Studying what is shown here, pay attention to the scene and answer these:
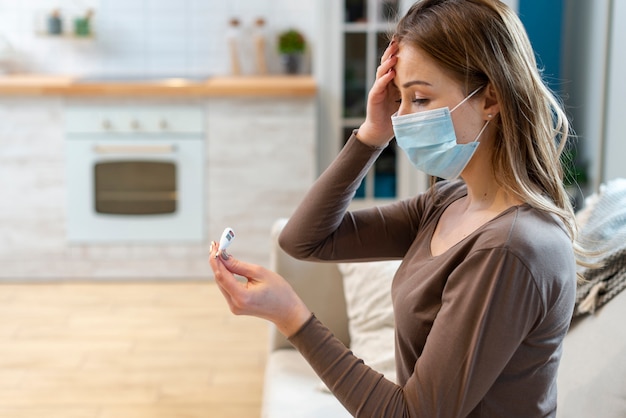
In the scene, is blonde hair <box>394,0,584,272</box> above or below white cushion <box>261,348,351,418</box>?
→ above

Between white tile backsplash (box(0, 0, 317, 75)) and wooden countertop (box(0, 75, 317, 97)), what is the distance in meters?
0.65

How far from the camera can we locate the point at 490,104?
1283 millimetres

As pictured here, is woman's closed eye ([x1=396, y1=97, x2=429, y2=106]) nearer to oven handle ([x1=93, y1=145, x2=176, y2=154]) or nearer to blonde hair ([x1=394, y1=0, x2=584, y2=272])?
blonde hair ([x1=394, y1=0, x2=584, y2=272])

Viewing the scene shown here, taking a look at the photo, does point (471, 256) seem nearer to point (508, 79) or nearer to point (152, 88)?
point (508, 79)

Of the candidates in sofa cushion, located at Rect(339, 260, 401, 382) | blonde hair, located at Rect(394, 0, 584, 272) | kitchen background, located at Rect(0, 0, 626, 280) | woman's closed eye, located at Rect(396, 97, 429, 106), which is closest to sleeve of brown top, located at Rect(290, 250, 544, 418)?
blonde hair, located at Rect(394, 0, 584, 272)

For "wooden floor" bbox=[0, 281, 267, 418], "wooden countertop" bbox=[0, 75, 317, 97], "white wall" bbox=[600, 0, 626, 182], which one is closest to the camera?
"wooden floor" bbox=[0, 281, 267, 418]

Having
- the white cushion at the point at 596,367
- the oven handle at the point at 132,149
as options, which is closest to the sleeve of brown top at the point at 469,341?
the white cushion at the point at 596,367

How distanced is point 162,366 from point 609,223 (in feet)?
6.38

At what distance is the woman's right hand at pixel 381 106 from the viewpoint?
1382 millimetres

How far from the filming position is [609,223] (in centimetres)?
188

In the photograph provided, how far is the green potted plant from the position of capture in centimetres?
476

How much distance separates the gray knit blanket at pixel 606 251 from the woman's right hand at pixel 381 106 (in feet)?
→ 1.90

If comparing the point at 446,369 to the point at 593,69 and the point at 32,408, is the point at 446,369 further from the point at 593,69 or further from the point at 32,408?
the point at 593,69

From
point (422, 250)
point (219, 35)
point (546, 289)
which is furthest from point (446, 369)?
point (219, 35)
